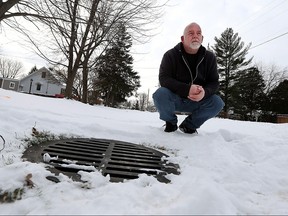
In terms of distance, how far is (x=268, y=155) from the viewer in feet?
6.75

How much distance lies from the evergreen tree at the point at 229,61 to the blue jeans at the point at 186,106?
22.0 meters

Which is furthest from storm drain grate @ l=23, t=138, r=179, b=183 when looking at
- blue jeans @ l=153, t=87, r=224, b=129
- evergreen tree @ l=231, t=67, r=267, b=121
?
evergreen tree @ l=231, t=67, r=267, b=121

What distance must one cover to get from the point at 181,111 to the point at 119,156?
117 centimetres

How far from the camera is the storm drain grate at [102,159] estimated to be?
4.71 feet

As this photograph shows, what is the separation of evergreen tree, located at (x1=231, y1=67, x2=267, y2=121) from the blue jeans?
876 inches

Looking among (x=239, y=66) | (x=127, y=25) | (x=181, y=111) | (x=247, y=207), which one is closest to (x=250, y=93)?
(x=239, y=66)

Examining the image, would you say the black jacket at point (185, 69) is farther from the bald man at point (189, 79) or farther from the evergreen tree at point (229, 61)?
the evergreen tree at point (229, 61)

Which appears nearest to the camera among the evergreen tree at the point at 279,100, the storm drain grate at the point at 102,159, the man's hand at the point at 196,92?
the storm drain grate at the point at 102,159

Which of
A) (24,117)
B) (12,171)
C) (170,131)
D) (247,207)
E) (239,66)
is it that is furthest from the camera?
(239,66)

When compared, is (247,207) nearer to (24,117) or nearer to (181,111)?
(181,111)

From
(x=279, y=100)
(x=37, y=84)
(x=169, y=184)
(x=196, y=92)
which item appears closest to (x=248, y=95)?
(x=279, y=100)

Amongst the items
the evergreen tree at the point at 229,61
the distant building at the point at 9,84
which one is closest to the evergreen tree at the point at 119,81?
the evergreen tree at the point at 229,61

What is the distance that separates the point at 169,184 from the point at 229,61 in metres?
24.7

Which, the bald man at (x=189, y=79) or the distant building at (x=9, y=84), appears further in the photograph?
the distant building at (x=9, y=84)
